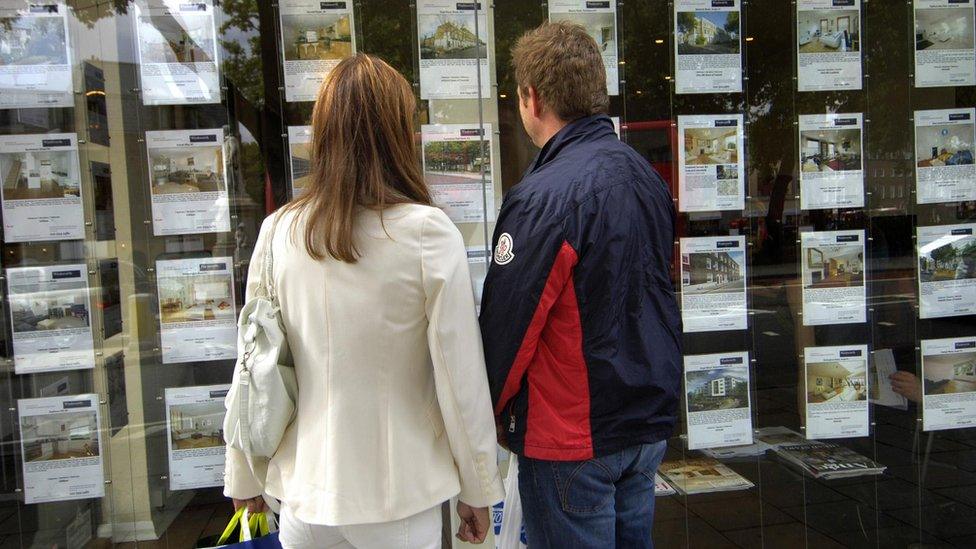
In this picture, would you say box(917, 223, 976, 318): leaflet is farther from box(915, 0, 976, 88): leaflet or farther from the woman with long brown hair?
the woman with long brown hair

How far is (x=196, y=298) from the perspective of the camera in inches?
138

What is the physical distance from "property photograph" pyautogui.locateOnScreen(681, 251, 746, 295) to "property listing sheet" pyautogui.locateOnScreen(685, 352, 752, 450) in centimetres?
35

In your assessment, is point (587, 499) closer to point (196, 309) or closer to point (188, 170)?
point (196, 309)

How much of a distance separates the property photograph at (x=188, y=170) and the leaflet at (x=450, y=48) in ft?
3.32

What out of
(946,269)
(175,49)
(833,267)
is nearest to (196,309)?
(175,49)

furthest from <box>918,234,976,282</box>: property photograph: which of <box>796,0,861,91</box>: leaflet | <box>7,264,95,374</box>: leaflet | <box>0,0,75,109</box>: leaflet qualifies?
<box>0,0,75,109</box>: leaflet

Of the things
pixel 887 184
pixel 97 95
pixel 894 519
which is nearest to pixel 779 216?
pixel 887 184

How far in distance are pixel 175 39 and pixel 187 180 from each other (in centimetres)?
64

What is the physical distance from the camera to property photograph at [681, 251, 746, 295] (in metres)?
3.85

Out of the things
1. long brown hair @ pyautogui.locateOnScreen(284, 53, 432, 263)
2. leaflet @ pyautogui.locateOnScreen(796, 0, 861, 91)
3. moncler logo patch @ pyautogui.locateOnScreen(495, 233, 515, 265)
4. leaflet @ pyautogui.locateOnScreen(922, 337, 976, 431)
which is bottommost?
leaflet @ pyautogui.locateOnScreen(922, 337, 976, 431)

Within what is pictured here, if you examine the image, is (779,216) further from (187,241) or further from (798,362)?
(187,241)

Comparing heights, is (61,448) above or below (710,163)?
below

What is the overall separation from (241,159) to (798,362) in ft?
9.88

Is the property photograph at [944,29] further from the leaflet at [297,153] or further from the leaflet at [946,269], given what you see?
the leaflet at [297,153]
